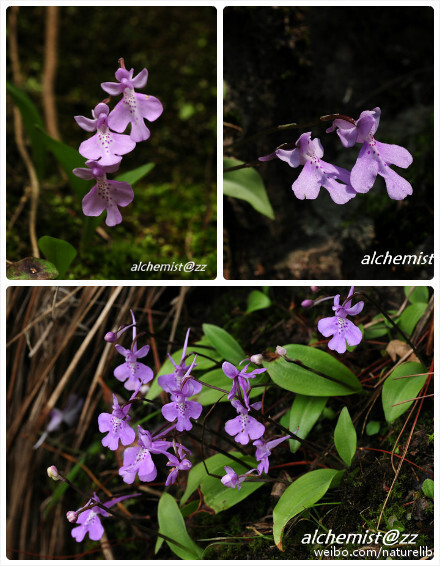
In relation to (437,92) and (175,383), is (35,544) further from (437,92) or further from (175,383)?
(437,92)

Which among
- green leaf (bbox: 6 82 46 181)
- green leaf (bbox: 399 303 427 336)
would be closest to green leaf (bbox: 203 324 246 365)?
green leaf (bbox: 399 303 427 336)

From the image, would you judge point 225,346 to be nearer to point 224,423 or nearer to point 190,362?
point 190,362

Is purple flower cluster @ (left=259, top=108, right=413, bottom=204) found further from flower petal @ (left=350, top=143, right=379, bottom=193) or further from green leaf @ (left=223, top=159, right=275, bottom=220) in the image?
green leaf @ (left=223, top=159, right=275, bottom=220)

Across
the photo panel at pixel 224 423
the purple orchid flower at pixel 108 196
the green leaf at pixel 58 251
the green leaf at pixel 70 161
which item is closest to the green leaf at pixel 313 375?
the photo panel at pixel 224 423

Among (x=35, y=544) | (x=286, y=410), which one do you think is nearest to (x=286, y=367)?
(x=286, y=410)

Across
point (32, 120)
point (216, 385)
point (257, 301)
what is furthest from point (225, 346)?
point (32, 120)
